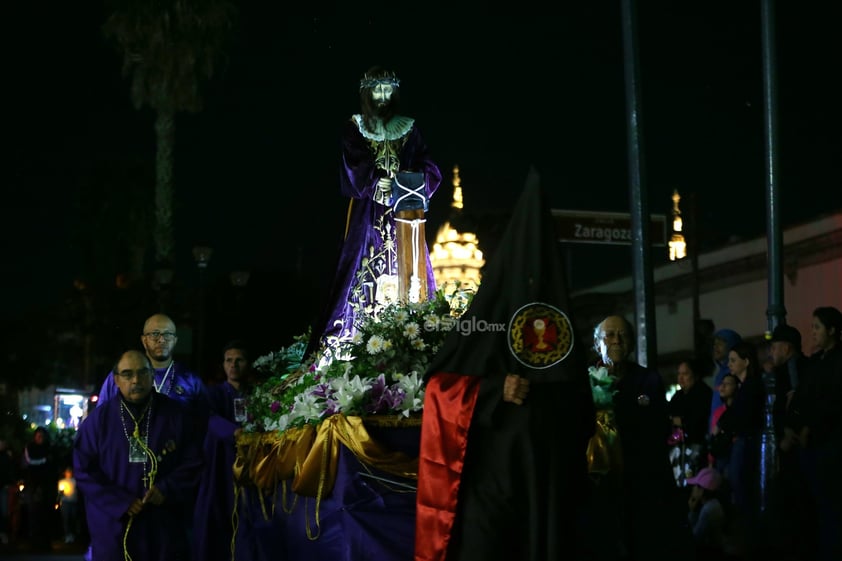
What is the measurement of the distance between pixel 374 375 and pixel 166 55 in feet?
78.8

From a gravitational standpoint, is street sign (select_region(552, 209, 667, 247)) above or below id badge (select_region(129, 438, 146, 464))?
above

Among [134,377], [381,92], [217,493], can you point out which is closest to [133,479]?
[134,377]

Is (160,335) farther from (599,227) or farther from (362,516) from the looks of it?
(599,227)

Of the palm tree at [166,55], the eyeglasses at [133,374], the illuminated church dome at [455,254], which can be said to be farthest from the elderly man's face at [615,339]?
the palm tree at [166,55]

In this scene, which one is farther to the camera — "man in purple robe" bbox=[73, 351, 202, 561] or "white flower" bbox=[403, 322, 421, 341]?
"white flower" bbox=[403, 322, 421, 341]

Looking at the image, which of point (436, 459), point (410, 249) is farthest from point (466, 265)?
point (436, 459)

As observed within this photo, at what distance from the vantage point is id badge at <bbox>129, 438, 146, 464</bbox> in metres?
8.37

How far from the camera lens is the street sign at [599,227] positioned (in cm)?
1505

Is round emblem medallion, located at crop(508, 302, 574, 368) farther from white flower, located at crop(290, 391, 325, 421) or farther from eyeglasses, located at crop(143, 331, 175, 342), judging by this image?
eyeglasses, located at crop(143, 331, 175, 342)

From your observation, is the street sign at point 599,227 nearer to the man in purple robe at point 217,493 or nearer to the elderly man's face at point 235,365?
the elderly man's face at point 235,365

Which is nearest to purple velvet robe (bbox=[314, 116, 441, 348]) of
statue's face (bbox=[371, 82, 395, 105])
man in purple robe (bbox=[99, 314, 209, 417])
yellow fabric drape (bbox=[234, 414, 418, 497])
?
statue's face (bbox=[371, 82, 395, 105])

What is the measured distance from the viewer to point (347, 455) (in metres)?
8.23

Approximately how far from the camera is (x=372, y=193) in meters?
10.1

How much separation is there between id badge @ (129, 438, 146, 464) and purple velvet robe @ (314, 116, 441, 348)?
6.90ft
